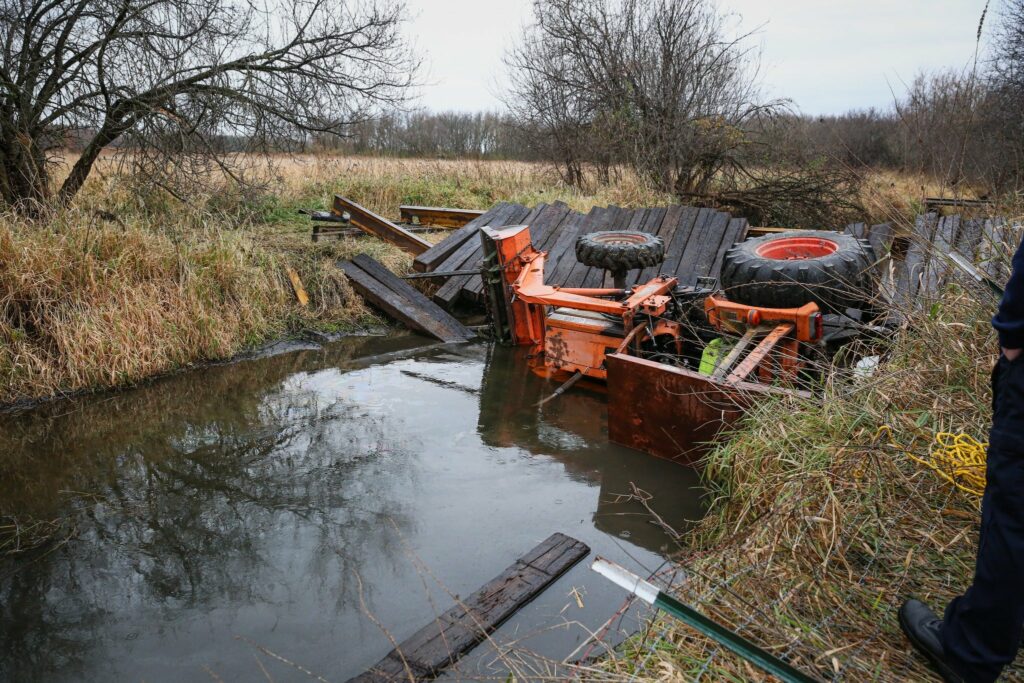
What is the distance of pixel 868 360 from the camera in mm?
4414

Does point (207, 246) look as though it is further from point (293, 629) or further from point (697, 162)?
point (697, 162)

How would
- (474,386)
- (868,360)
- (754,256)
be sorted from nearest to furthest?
1. (868,360)
2. (754,256)
3. (474,386)

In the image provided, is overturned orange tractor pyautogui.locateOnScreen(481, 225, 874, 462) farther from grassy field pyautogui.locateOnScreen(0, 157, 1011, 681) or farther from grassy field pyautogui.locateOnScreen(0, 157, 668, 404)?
grassy field pyautogui.locateOnScreen(0, 157, 668, 404)

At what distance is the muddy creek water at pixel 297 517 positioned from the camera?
320cm

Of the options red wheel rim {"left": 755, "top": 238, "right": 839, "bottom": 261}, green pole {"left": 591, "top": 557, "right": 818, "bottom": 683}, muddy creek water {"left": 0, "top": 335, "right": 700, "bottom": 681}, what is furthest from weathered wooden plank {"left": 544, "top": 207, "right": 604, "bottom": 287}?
green pole {"left": 591, "top": 557, "right": 818, "bottom": 683}

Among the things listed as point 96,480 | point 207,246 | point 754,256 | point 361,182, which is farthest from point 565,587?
point 361,182

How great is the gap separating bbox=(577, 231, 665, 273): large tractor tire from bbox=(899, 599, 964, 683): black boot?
4058 mm

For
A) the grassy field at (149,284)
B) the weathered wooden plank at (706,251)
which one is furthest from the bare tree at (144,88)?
the weathered wooden plank at (706,251)

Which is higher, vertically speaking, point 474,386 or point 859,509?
point 859,509

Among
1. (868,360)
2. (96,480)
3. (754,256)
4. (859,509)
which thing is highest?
(754,256)

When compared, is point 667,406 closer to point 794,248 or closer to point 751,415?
point 751,415

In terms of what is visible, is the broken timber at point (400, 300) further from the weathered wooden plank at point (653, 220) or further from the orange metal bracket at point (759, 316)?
the orange metal bracket at point (759, 316)

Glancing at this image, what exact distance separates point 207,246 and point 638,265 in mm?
4623

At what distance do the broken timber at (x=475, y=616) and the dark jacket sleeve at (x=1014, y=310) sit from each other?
197 centimetres
